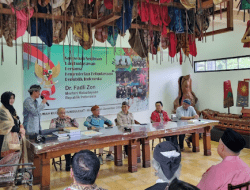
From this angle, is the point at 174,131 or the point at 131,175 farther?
the point at 174,131

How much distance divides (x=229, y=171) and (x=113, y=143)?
8.03ft

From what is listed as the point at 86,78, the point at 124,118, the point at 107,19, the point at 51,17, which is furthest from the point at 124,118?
the point at 51,17

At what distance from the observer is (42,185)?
12.1 feet

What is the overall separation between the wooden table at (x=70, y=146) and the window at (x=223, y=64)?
3.81 metres

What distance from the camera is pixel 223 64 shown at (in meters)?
7.32

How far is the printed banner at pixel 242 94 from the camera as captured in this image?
6.52 meters

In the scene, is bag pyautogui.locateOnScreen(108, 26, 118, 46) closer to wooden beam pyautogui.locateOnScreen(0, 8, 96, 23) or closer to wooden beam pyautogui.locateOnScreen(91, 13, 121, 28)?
wooden beam pyautogui.locateOnScreen(91, 13, 121, 28)

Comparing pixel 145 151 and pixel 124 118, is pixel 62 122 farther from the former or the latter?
pixel 145 151

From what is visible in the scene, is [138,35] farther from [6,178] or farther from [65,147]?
[6,178]

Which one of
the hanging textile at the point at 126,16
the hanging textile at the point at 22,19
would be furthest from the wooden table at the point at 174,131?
the hanging textile at the point at 22,19

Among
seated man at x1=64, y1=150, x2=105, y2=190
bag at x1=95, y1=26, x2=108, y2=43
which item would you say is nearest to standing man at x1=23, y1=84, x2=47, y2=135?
bag at x1=95, y1=26, x2=108, y2=43

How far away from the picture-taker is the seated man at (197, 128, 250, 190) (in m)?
2.01

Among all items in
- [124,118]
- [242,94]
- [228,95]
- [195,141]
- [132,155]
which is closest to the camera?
[132,155]

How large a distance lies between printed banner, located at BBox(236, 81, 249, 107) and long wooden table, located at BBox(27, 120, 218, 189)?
154cm
